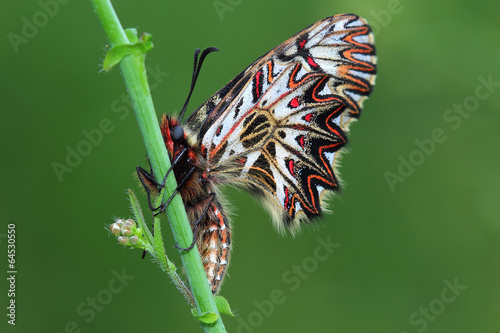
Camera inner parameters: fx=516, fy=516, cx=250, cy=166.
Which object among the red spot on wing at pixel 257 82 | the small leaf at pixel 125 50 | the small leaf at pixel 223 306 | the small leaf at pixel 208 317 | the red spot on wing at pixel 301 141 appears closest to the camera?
the small leaf at pixel 125 50

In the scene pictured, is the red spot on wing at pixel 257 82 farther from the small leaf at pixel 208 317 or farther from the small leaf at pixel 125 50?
the small leaf at pixel 208 317

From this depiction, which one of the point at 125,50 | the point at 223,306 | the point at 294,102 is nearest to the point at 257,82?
the point at 294,102

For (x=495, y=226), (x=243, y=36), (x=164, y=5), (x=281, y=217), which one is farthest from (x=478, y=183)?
(x=164, y=5)

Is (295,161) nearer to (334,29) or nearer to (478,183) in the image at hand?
(334,29)

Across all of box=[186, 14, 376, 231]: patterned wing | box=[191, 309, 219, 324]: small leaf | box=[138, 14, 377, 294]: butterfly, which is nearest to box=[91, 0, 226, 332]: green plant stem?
box=[191, 309, 219, 324]: small leaf

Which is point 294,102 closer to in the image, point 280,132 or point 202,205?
point 280,132

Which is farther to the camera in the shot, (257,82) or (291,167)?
(291,167)

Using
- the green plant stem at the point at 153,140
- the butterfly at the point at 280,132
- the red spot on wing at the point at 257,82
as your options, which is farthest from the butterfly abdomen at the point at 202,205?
the green plant stem at the point at 153,140
